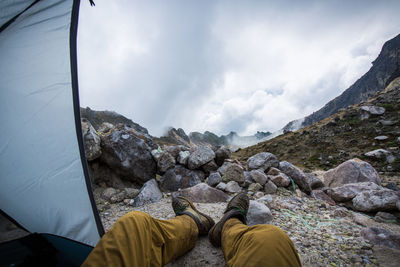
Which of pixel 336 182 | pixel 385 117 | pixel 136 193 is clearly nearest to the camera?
pixel 136 193

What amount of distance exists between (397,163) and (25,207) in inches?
637

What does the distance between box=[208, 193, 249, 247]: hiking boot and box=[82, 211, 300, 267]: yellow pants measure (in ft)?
1.03

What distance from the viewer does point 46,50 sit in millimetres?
1890

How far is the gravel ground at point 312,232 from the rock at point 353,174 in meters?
2.37

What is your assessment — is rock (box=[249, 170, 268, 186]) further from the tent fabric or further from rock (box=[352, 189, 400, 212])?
the tent fabric

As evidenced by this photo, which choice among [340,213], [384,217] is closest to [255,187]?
[340,213]

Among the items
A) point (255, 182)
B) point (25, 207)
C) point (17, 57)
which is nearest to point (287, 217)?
point (255, 182)

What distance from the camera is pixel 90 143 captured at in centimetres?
438

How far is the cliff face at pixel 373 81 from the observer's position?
2300 inches

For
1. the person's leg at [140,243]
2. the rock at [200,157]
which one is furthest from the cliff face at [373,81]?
the person's leg at [140,243]

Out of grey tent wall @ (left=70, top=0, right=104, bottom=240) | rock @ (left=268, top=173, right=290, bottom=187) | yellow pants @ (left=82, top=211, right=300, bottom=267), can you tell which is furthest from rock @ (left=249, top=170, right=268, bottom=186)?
grey tent wall @ (left=70, top=0, right=104, bottom=240)

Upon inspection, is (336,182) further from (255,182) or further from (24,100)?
(24,100)

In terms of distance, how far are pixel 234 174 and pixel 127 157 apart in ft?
11.7

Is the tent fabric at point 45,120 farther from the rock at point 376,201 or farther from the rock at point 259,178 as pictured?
the rock at point 376,201
